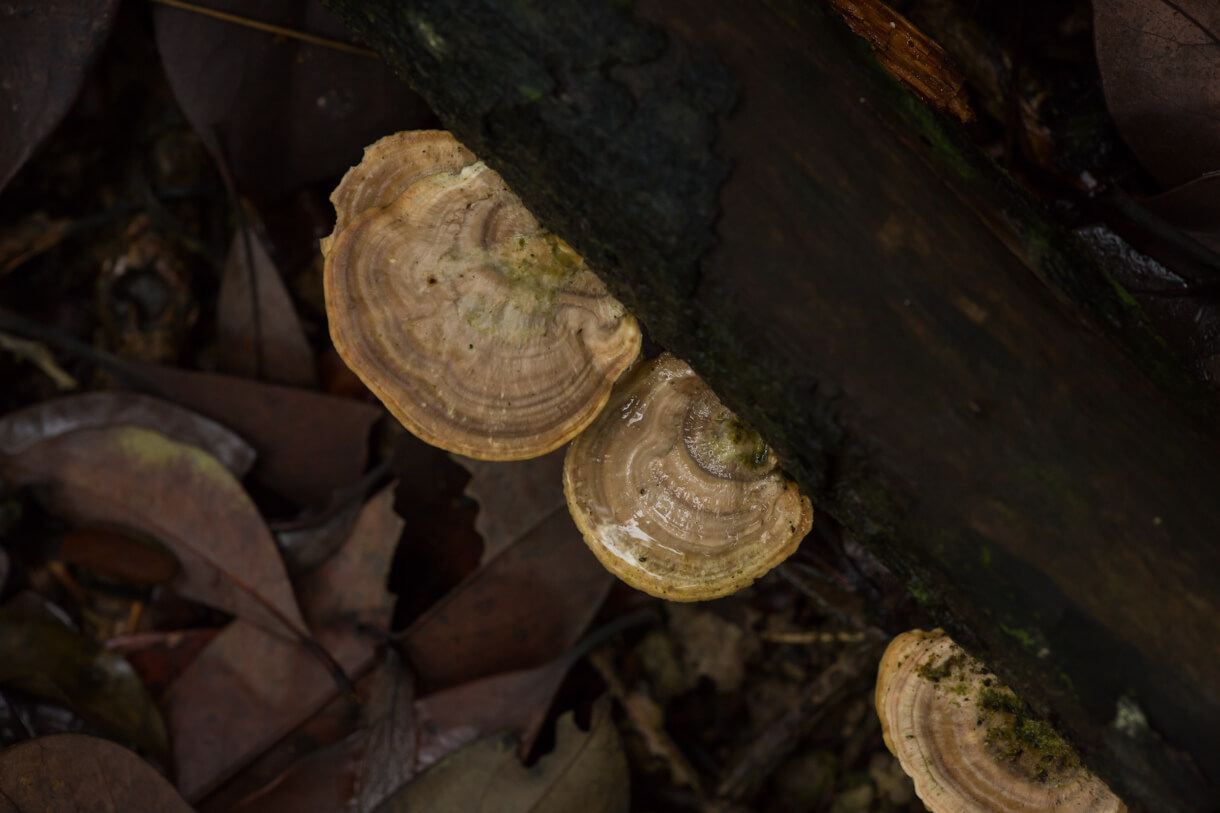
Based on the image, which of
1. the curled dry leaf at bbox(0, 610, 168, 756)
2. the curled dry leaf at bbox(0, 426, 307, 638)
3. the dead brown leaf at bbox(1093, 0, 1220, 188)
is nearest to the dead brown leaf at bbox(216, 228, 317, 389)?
the curled dry leaf at bbox(0, 426, 307, 638)

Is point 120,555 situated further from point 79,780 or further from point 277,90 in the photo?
point 277,90

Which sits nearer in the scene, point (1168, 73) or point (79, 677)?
point (1168, 73)

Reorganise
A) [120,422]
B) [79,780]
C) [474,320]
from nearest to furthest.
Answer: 1. [474,320]
2. [79,780]
3. [120,422]

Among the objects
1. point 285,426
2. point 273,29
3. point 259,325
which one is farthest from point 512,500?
point 273,29

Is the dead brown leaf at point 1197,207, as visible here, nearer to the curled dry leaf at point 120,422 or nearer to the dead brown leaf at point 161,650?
the curled dry leaf at point 120,422

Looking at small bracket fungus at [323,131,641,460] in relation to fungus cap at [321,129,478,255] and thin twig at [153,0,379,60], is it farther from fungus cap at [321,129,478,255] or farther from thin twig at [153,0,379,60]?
thin twig at [153,0,379,60]

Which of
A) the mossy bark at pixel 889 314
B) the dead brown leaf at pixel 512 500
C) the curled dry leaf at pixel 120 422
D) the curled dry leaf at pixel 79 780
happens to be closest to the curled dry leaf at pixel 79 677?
the curled dry leaf at pixel 79 780

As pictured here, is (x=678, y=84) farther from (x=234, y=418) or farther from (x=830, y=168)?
(x=234, y=418)
